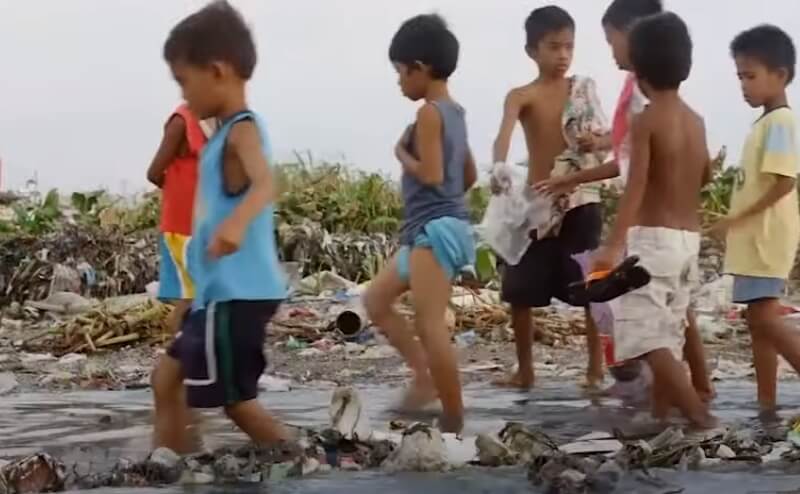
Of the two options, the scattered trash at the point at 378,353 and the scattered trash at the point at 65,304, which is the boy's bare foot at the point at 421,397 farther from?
the scattered trash at the point at 65,304

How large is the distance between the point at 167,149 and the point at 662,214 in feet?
6.54

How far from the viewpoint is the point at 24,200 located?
1387cm

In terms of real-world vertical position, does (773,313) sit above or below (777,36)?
below

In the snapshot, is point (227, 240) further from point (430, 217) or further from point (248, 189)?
point (430, 217)

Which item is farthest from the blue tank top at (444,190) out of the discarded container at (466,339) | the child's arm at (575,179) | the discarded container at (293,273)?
the discarded container at (293,273)

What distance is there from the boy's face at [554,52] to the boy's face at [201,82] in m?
2.40

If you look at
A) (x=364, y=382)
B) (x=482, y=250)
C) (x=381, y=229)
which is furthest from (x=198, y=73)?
(x=381, y=229)

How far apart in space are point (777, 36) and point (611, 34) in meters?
0.78

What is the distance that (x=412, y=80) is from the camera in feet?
17.5

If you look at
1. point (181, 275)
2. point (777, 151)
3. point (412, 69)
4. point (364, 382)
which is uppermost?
point (412, 69)

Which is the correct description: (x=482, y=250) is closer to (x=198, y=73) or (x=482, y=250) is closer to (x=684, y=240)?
(x=684, y=240)

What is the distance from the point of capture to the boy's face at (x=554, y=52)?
6.18 meters

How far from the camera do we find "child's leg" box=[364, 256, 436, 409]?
539 centimetres

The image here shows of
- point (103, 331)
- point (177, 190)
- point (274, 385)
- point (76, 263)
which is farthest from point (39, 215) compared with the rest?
point (177, 190)
